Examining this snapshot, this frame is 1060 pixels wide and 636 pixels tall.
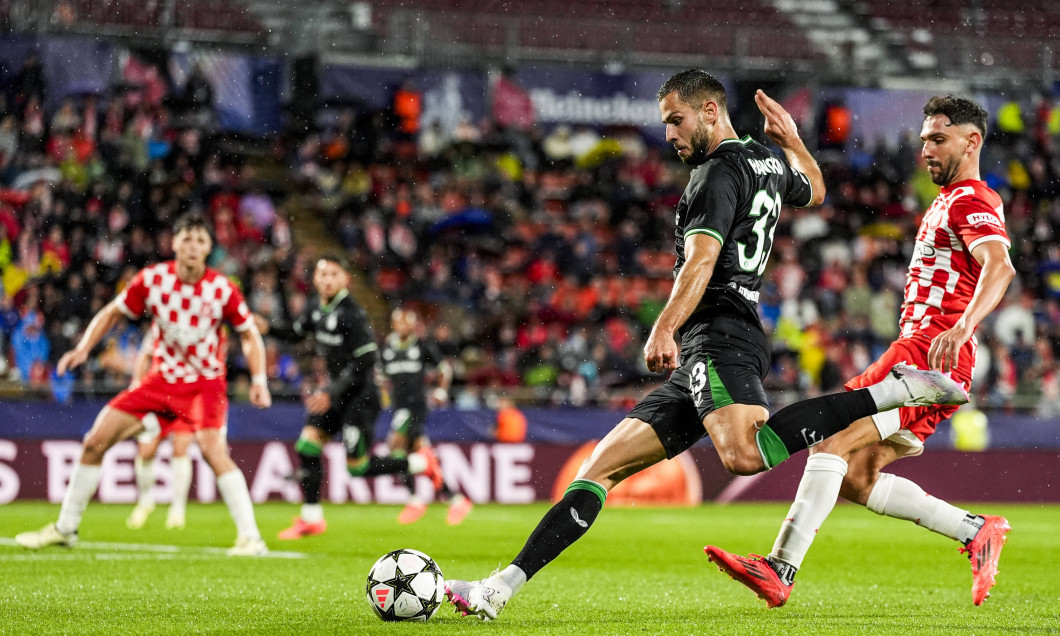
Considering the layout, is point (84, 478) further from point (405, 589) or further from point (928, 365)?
point (928, 365)

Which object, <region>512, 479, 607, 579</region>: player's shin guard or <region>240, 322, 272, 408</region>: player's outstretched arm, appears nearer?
<region>512, 479, 607, 579</region>: player's shin guard

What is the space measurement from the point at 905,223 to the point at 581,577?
17363 mm

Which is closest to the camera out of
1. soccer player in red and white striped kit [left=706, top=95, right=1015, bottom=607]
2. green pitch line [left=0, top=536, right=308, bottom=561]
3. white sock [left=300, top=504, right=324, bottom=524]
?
soccer player in red and white striped kit [left=706, top=95, right=1015, bottom=607]

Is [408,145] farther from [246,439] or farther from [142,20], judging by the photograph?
[246,439]

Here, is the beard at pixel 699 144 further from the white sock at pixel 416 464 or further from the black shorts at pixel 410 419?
the black shorts at pixel 410 419

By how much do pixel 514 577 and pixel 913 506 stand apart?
2.20m

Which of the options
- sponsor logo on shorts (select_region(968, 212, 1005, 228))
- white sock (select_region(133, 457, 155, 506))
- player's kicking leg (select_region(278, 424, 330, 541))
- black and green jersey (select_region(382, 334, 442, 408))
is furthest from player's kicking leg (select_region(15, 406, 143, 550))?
black and green jersey (select_region(382, 334, 442, 408))

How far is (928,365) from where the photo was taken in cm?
568

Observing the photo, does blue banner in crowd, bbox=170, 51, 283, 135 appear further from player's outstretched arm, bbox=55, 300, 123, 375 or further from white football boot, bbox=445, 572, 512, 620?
white football boot, bbox=445, 572, 512, 620

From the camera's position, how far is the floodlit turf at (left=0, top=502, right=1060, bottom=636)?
5301 mm

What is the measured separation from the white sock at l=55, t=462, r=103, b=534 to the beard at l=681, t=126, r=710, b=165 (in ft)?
15.7

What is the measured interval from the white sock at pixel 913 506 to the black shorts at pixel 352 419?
5.54 meters

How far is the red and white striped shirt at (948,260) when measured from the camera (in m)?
5.84

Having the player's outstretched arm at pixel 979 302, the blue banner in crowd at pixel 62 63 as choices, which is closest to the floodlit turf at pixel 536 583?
the player's outstretched arm at pixel 979 302
